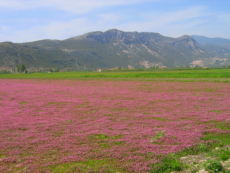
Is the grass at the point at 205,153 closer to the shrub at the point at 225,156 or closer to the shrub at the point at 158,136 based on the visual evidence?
the shrub at the point at 225,156

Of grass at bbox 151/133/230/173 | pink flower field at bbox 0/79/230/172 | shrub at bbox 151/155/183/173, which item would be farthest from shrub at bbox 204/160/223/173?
pink flower field at bbox 0/79/230/172

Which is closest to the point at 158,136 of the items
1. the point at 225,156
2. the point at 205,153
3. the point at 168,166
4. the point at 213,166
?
the point at 205,153

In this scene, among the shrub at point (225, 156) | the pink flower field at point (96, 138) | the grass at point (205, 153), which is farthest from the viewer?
the shrub at point (225, 156)

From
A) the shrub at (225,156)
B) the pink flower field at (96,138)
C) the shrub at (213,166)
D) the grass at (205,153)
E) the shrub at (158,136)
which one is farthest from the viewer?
the shrub at (158,136)

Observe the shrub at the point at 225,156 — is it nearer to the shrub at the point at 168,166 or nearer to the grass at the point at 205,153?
the grass at the point at 205,153

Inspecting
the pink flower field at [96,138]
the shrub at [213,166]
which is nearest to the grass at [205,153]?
the shrub at [213,166]

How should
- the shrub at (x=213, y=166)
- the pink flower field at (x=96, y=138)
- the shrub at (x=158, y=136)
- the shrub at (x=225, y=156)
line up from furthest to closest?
the shrub at (x=158, y=136) → the shrub at (x=225, y=156) → the pink flower field at (x=96, y=138) → the shrub at (x=213, y=166)

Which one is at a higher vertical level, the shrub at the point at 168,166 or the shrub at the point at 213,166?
the shrub at the point at 213,166

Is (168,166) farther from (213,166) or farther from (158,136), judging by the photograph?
(158,136)

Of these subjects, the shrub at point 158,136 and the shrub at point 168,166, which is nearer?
the shrub at point 168,166

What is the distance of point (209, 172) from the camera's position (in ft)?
24.4

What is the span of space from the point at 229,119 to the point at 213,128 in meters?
2.96

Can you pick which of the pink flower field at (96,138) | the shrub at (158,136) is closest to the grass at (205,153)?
the pink flower field at (96,138)

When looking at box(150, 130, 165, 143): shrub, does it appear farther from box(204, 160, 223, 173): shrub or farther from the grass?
box(204, 160, 223, 173): shrub
